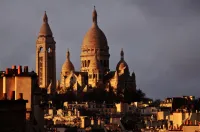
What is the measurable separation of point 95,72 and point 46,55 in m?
15.2

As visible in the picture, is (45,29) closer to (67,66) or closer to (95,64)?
(67,66)

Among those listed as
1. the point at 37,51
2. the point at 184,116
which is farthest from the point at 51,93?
the point at 184,116

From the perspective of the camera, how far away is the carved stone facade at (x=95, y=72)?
174212 mm

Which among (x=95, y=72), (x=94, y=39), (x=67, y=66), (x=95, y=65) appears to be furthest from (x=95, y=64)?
(x=94, y=39)

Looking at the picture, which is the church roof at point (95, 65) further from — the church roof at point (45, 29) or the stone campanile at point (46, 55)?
the church roof at point (45, 29)

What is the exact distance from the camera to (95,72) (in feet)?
576

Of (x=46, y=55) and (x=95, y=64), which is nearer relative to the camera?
(x=95, y=64)

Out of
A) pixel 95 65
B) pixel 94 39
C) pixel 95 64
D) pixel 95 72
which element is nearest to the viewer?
pixel 95 72

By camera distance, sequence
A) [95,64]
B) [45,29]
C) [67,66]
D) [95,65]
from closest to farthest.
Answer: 1. [95,65]
2. [95,64]
3. [67,66]
4. [45,29]

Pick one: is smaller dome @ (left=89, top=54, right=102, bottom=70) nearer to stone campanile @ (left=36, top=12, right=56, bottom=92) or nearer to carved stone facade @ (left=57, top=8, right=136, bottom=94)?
carved stone facade @ (left=57, top=8, right=136, bottom=94)

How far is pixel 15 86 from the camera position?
21.2 meters

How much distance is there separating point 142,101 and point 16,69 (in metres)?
143

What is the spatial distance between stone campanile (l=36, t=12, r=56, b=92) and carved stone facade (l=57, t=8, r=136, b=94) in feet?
10.2

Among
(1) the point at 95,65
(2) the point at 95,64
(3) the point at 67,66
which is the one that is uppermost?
(3) the point at 67,66
